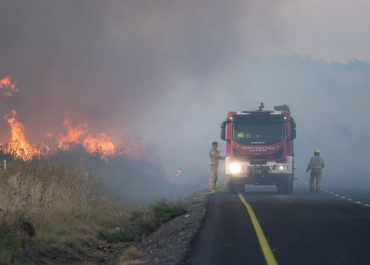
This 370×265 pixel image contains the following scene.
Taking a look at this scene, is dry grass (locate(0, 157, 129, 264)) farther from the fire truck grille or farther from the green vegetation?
the fire truck grille

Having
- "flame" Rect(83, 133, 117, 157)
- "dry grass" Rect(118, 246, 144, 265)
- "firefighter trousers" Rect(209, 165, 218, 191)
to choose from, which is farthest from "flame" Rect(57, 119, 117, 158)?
"dry grass" Rect(118, 246, 144, 265)

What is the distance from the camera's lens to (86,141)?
51375 millimetres

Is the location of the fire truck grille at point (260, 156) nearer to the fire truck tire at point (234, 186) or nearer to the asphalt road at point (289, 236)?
the fire truck tire at point (234, 186)

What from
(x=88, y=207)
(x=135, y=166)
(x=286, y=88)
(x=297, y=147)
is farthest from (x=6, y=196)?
(x=286, y=88)

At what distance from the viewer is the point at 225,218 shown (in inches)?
720

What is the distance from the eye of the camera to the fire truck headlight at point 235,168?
29.1 m

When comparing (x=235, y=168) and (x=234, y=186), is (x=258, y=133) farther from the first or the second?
(x=234, y=186)

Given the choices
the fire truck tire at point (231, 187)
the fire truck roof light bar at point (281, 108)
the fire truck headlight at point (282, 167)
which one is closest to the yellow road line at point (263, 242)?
the fire truck headlight at point (282, 167)

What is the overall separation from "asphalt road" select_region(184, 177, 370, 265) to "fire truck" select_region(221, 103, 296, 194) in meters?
7.81

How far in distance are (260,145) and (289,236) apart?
47.9 ft

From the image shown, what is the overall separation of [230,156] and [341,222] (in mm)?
12648

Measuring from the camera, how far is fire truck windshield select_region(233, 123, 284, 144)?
28828 mm

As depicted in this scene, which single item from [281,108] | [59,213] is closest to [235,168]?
[281,108]

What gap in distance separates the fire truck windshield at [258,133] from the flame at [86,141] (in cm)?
1819
